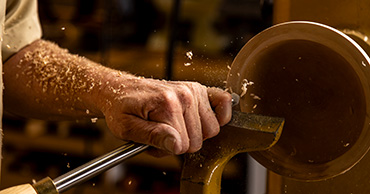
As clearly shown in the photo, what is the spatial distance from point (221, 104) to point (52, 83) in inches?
16.6

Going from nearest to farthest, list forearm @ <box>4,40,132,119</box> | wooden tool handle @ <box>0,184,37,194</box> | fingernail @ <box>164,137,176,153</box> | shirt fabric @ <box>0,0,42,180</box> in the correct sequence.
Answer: wooden tool handle @ <box>0,184,37,194</box>
fingernail @ <box>164,137,176,153</box>
forearm @ <box>4,40,132,119</box>
shirt fabric @ <box>0,0,42,180</box>

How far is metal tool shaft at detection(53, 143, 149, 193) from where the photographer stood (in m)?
0.57

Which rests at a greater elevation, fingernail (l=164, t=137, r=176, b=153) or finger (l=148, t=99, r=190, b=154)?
finger (l=148, t=99, r=190, b=154)

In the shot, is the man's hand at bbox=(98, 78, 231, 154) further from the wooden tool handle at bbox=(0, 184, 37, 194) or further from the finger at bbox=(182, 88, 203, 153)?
the wooden tool handle at bbox=(0, 184, 37, 194)

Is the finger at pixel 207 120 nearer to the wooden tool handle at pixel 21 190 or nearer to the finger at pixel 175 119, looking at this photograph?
the finger at pixel 175 119

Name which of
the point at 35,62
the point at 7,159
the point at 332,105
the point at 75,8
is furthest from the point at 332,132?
the point at 7,159

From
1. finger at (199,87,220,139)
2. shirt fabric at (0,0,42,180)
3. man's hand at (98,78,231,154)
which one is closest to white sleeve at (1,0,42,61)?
shirt fabric at (0,0,42,180)

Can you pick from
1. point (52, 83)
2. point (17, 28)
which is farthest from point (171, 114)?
point (17, 28)

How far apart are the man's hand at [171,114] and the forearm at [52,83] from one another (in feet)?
0.33

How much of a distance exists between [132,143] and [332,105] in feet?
1.06

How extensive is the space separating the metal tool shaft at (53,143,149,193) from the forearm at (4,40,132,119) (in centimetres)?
16

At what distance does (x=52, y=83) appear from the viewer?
99 cm

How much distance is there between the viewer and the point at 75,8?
88.6 inches

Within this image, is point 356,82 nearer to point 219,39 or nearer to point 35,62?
point 35,62
